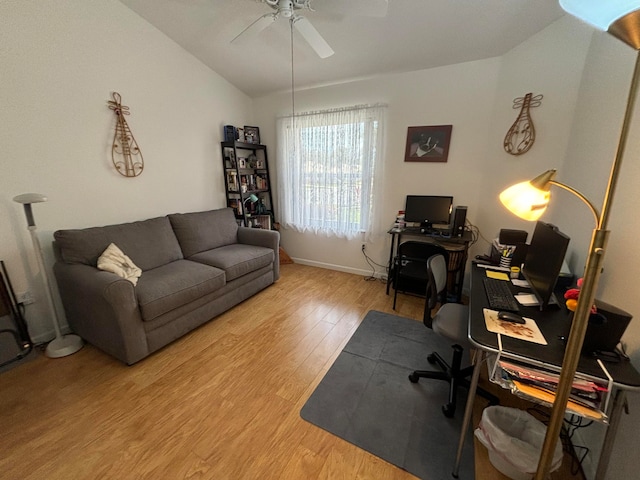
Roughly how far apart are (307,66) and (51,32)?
2.13 m

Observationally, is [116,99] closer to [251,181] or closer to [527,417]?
[251,181]

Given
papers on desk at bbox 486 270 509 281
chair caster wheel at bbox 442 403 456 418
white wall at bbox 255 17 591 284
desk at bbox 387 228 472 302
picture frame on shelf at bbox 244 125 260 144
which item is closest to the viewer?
chair caster wheel at bbox 442 403 456 418

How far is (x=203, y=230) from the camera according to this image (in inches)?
113

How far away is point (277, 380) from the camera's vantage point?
1749 mm

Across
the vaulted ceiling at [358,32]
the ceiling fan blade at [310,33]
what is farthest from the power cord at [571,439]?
the ceiling fan blade at [310,33]

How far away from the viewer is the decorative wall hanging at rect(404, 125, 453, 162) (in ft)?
9.12

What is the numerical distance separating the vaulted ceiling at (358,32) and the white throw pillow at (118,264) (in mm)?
2149

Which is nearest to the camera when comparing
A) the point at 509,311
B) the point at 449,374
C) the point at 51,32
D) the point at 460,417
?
the point at 509,311

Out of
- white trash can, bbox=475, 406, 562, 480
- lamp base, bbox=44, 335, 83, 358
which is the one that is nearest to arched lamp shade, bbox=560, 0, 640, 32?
white trash can, bbox=475, 406, 562, 480

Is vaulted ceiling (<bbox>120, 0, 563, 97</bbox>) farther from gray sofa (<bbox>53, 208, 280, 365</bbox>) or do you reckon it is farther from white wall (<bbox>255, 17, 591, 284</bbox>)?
gray sofa (<bbox>53, 208, 280, 365</bbox>)

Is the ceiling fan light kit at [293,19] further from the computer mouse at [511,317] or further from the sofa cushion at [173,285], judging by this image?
the computer mouse at [511,317]

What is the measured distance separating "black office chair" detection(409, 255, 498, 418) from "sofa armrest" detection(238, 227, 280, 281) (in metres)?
1.85

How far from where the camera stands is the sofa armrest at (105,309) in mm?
1694

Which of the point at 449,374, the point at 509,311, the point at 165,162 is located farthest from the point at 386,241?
the point at 165,162
